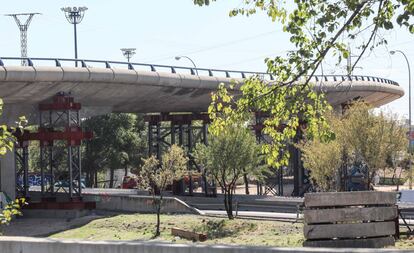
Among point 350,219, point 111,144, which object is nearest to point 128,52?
point 111,144

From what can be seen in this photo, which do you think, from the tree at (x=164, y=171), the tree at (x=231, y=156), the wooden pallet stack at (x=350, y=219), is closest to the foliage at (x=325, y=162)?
the tree at (x=231, y=156)

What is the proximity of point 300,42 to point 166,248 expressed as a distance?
13.4 ft

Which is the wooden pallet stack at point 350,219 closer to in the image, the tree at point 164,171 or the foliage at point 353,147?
the foliage at point 353,147

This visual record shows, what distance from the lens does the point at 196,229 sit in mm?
34125

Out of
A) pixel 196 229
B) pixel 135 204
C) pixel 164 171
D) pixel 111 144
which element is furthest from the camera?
pixel 111 144

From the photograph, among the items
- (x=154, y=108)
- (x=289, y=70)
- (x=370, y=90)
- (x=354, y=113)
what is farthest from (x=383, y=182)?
(x=289, y=70)

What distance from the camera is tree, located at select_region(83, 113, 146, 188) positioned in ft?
272

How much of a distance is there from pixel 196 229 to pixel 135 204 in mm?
13198

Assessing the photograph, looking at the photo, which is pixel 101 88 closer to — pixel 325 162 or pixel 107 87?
pixel 107 87

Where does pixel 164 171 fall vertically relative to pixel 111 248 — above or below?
above

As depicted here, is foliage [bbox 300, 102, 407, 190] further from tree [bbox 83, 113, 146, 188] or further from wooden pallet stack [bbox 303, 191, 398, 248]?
tree [bbox 83, 113, 146, 188]

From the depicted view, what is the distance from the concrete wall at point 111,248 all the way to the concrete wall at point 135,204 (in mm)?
33582

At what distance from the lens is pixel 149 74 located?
163ft

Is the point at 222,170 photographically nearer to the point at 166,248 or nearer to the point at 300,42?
the point at 300,42
